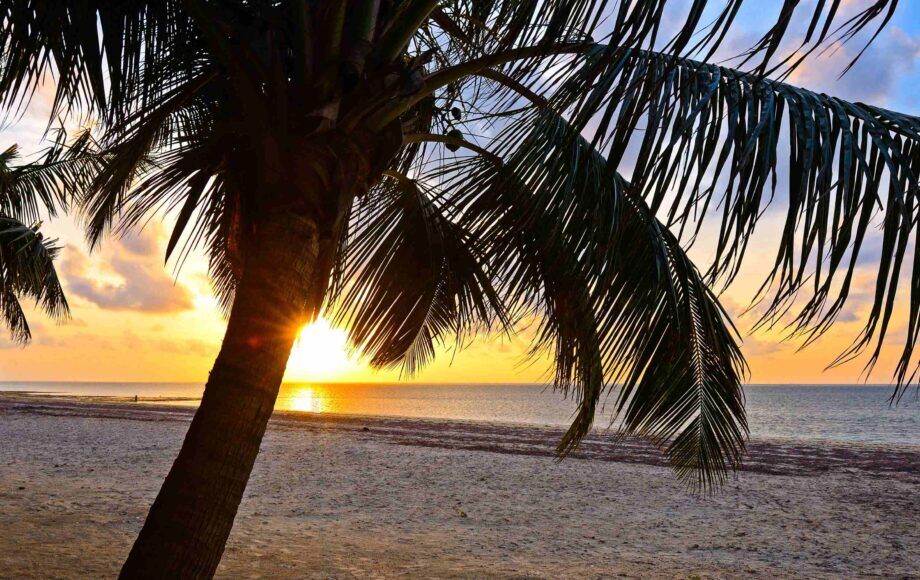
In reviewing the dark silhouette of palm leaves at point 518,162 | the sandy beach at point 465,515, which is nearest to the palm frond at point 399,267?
the dark silhouette of palm leaves at point 518,162

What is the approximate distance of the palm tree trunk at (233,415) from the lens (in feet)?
7.68

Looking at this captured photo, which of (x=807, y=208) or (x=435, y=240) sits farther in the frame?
(x=435, y=240)

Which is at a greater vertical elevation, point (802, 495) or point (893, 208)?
point (893, 208)

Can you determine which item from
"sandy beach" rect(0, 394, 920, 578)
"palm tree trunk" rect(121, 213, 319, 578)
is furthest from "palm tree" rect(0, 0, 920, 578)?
"sandy beach" rect(0, 394, 920, 578)

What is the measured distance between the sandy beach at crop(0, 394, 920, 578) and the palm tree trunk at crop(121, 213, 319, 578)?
2.66 m

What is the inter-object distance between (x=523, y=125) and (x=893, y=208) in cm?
208

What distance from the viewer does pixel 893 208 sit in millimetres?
2057

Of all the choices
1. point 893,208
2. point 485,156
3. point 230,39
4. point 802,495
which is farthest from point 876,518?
point 230,39

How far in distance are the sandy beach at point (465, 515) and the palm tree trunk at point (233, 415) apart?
2.66 m

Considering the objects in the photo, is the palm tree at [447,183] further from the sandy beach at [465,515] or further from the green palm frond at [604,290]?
the sandy beach at [465,515]

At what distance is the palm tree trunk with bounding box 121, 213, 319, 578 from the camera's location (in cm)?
234

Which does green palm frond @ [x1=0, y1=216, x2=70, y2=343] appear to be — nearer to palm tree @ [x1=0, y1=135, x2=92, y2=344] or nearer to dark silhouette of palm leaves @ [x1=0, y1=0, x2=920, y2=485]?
palm tree @ [x1=0, y1=135, x2=92, y2=344]

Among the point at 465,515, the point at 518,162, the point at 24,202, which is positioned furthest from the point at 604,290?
the point at 24,202

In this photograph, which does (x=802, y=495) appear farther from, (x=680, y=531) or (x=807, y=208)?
(x=807, y=208)
